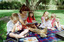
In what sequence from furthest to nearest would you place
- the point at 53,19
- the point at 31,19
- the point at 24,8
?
1. the point at 53,19
2. the point at 31,19
3. the point at 24,8

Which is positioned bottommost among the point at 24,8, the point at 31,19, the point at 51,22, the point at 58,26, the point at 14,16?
the point at 58,26

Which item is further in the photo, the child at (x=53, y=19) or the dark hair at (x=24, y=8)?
the child at (x=53, y=19)

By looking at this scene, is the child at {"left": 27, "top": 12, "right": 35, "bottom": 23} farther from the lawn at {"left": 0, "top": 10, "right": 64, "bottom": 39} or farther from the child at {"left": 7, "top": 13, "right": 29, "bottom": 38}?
the child at {"left": 7, "top": 13, "right": 29, "bottom": 38}

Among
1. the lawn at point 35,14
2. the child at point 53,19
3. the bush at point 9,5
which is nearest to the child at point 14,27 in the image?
the lawn at point 35,14

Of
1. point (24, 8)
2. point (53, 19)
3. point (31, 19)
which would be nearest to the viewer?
point (24, 8)

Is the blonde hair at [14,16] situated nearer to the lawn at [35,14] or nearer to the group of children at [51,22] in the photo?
the lawn at [35,14]

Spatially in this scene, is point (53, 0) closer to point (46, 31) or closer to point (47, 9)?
point (47, 9)

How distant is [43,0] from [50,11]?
370 millimetres

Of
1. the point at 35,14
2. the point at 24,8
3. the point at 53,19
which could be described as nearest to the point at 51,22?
the point at 53,19

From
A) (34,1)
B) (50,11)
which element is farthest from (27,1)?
(50,11)

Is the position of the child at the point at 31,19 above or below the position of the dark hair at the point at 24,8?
below

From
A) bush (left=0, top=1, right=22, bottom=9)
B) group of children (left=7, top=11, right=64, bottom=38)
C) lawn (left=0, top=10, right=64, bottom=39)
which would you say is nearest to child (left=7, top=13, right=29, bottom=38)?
group of children (left=7, top=11, right=64, bottom=38)

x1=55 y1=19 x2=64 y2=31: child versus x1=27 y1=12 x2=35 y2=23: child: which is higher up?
x1=27 y1=12 x2=35 y2=23: child

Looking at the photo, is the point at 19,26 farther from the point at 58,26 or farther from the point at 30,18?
the point at 58,26
